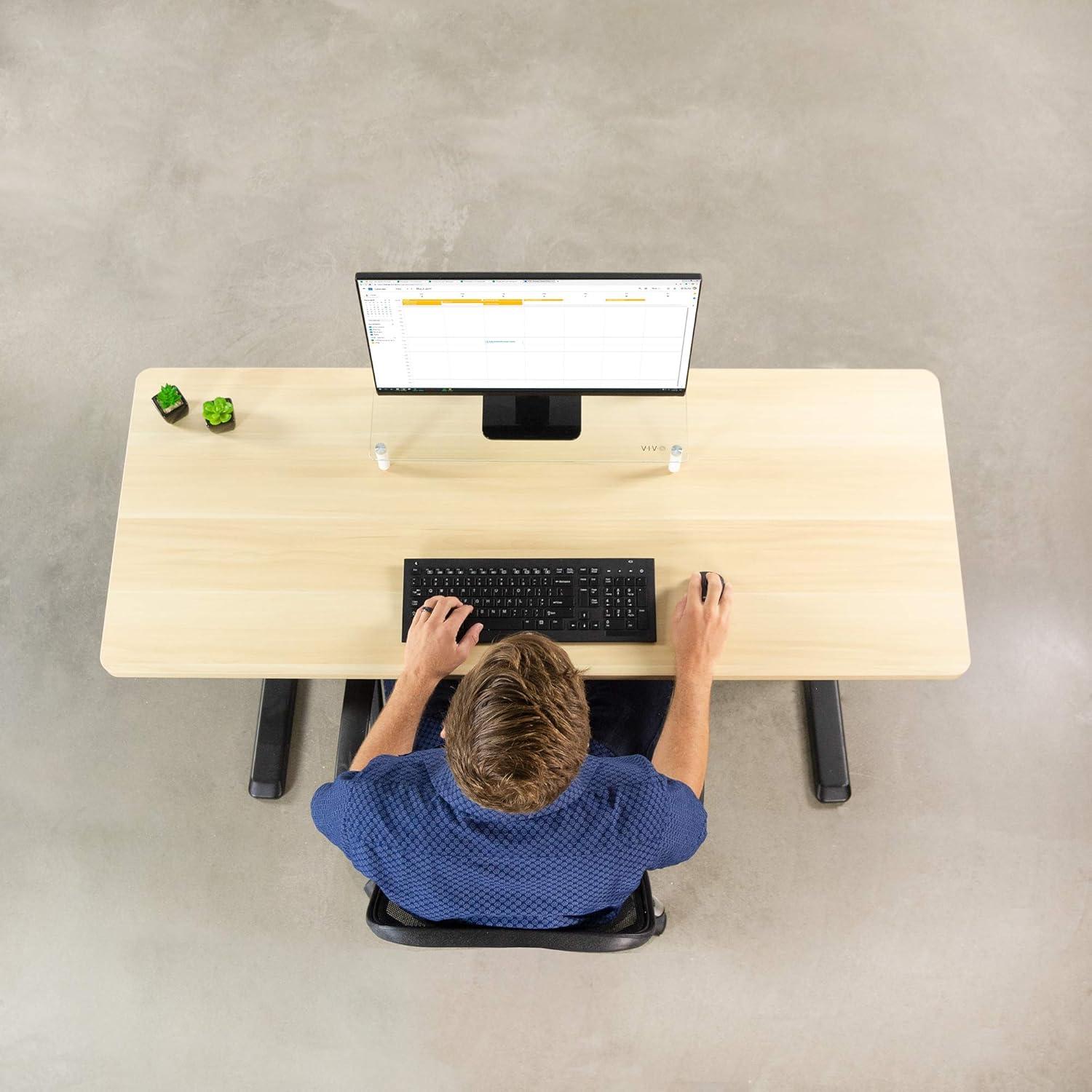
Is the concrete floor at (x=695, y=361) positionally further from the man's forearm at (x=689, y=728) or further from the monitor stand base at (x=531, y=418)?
the monitor stand base at (x=531, y=418)

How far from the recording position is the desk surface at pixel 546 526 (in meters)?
1.61

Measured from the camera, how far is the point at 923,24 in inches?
119

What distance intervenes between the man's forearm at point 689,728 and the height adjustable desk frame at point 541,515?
6 centimetres

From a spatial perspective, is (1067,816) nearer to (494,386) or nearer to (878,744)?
(878,744)

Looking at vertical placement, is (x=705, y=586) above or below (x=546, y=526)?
below

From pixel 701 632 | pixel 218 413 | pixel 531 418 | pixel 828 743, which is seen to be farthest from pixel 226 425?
pixel 828 743

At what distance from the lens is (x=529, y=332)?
60.1 inches

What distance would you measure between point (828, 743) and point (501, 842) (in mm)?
1300

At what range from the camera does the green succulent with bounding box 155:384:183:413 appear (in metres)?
1.70

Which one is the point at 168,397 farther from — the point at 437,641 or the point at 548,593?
the point at 548,593

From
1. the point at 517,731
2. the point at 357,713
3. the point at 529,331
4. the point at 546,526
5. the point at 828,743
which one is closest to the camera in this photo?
the point at 517,731

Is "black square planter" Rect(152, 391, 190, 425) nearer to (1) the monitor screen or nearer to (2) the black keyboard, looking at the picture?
(1) the monitor screen

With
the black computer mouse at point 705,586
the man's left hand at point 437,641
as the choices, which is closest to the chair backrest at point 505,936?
the man's left hand at point 437,641

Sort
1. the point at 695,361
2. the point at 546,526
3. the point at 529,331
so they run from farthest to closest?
the point at 695,361 → the point at 546,526 → the point at 529,331
